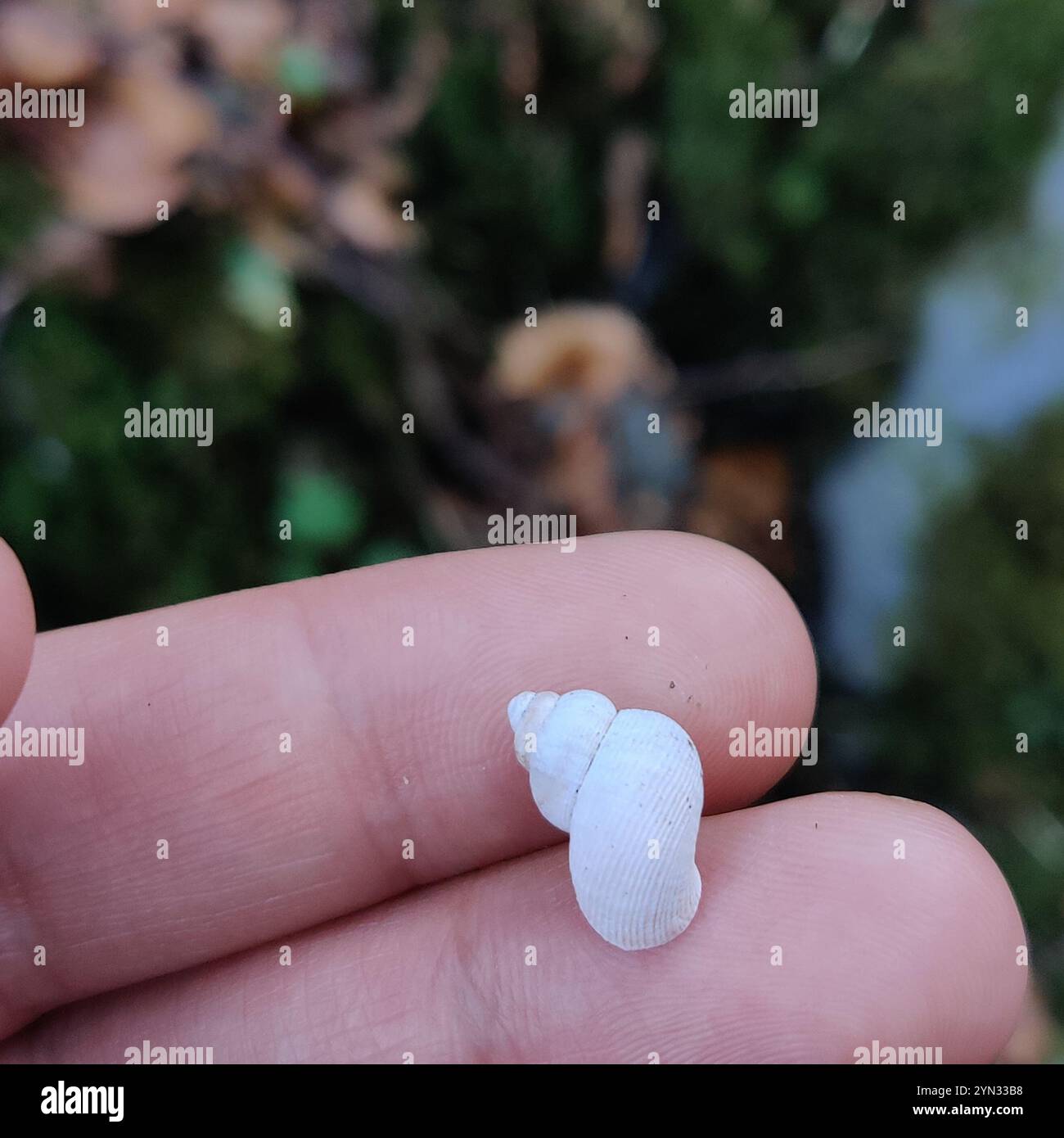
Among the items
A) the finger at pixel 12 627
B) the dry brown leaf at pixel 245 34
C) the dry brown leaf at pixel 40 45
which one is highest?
the dry brown leaf at pixel 245 34

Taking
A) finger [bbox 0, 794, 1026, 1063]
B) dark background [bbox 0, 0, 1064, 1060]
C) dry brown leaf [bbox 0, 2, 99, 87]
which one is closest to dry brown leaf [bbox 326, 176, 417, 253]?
A: dark background [bbox 0, 0, 1064, 1060]

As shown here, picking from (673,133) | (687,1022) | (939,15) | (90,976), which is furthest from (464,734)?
(939,15)

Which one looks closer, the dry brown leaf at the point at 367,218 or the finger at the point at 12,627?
the finger at the point at 12,627

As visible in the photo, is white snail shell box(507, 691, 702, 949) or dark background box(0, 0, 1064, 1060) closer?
white snail shell box(507, 691, 702, 949)

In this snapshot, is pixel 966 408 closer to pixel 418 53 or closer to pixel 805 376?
pixel 805 376

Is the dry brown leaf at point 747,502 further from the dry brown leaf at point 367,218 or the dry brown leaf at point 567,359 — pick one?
the dry brown leaf at point 367,218

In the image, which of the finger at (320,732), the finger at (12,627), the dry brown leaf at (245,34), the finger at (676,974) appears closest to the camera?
the finger at (12,627)

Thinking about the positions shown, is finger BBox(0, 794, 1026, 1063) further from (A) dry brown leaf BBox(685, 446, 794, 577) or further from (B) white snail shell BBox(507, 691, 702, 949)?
(A) dry brown leaf BBox(685, 446, 794, 577)

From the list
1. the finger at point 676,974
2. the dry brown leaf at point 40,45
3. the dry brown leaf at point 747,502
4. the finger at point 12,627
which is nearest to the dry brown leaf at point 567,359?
the dry brown leaf at point 747,502
